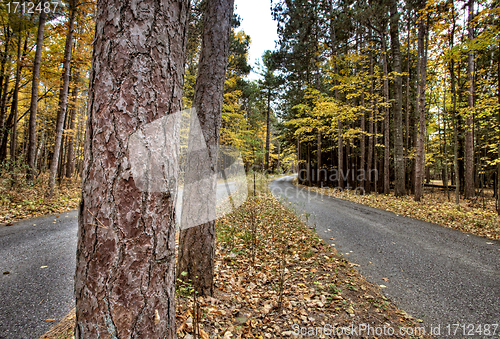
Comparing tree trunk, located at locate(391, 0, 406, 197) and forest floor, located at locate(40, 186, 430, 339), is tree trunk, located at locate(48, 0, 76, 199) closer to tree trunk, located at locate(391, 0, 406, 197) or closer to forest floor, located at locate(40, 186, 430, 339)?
forest floor, located at locate(40, 186, 430, 339)

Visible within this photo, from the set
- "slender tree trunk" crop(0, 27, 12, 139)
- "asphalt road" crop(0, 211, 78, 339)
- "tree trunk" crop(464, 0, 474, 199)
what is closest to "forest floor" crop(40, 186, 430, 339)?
"asphalt road" crop(0, 211, 78, 339)

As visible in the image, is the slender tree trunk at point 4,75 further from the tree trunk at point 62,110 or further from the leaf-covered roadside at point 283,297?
the leaf-covered roadside at point 283,297

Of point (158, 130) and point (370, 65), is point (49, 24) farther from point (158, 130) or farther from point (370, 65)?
point (370, 65)

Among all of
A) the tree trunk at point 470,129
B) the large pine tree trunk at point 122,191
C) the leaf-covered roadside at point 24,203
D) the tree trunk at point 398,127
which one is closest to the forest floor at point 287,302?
the large pine tree trunk at point 122,191

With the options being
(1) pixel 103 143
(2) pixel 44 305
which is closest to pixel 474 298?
(1) pixel 103 143

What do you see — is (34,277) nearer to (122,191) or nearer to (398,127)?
(122,191)

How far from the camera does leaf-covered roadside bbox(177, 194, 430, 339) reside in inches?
99.3

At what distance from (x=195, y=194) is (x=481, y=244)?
24.4ft

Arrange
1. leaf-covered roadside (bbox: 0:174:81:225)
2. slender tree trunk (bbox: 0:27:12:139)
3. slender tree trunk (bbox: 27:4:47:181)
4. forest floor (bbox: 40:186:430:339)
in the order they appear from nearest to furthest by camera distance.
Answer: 1. forest floor (bbox: 40:186:430:339)
2. leaf-covered roadside (bbox: 0:174:81:225)
3. slender tree trunk (bbox: 27:4:47:181)
4. slender tree trunk (bbox: 0:27:12:139)

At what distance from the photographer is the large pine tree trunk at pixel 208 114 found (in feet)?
9.63

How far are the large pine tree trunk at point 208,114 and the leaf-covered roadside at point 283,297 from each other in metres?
0.30

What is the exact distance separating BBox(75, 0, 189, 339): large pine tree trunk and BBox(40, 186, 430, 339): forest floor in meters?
0.94

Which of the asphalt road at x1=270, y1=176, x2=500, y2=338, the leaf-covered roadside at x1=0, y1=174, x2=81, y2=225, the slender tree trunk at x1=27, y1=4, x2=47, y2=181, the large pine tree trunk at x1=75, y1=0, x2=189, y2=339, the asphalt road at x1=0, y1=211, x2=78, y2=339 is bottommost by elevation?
the asphalt road at x1=270, y1=176, x2=500, y2=338

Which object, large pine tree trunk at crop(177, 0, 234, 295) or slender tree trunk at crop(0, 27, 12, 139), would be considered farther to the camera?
slender tree trunk at crop(0, 27, 12, 139)
